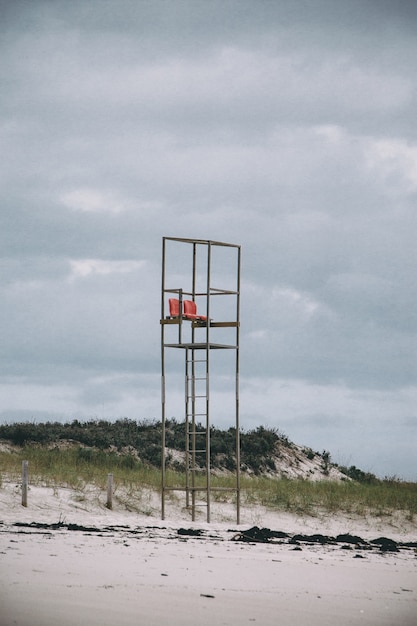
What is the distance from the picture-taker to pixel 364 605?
9672 mm

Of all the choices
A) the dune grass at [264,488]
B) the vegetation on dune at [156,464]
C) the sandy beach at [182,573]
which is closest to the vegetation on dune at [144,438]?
the vegetation on dune at [156,464]

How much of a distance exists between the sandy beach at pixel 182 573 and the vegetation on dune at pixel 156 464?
327 centimetres

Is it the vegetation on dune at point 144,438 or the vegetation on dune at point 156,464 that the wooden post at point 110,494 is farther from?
the vegetation on dune at point 144,438

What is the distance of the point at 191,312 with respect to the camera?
60.0 ft

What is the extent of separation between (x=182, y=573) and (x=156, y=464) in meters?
20.3

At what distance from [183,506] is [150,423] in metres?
15.2

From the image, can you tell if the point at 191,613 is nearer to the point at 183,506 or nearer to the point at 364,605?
the point at 364,605

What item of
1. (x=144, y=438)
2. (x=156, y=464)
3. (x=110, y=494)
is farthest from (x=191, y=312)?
(x=144, y=438)

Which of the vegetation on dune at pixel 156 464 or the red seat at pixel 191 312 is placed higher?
the red seat at pixel 191 312

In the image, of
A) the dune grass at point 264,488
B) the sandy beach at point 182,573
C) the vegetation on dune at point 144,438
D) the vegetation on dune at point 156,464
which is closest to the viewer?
the sandy beach at point 182,573

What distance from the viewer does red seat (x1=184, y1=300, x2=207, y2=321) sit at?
1816cm

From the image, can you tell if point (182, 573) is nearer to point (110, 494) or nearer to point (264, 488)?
point (110, 494)

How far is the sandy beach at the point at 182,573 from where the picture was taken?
856cm

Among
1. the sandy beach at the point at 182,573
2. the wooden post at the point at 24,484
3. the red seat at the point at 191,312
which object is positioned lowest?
the sandy beach at the point at 182,573
